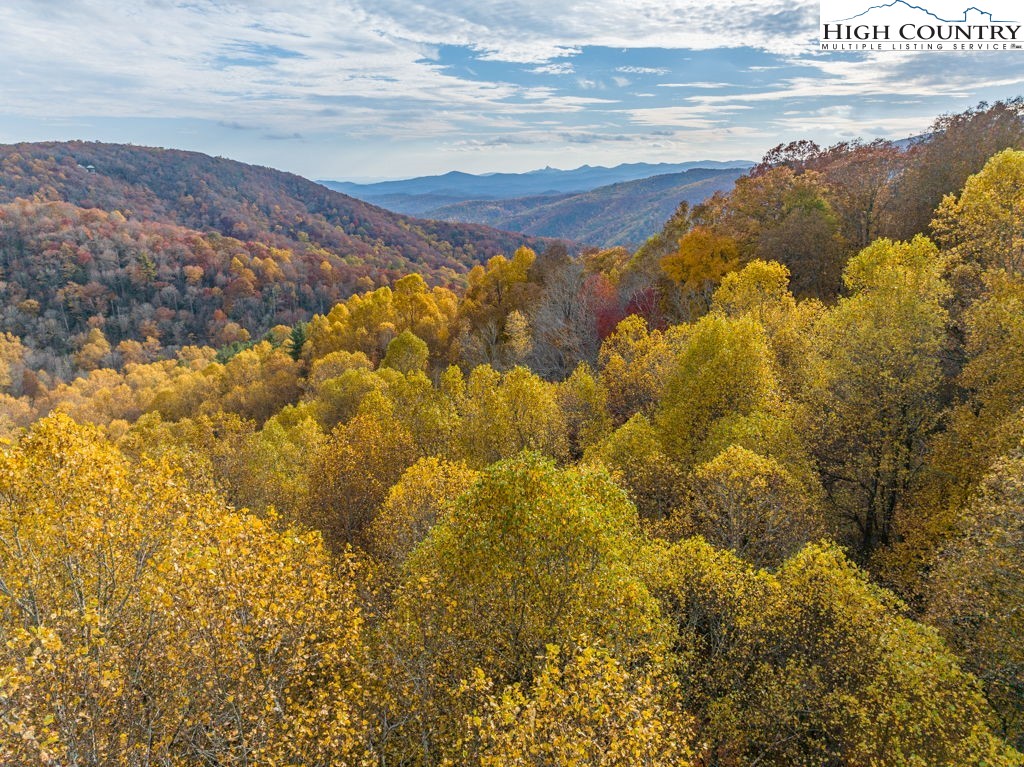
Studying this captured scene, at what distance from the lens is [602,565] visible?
56.3 feet

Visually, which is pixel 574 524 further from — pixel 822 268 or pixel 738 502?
pixel 822 268

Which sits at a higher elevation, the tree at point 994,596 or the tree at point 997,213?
the tree at point 997,213

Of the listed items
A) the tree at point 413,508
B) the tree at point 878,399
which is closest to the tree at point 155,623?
the tree at point 413,508

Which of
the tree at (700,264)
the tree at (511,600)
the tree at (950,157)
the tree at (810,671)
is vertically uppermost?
the tree at (950,157)

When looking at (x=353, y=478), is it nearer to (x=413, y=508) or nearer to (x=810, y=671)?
(x=413, y=508)

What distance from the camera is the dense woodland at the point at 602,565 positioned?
1348 centimetres

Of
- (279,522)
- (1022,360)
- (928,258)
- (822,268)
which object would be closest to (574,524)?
(1022,360)

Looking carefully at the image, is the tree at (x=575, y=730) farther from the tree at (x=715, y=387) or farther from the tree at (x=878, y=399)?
the tree at (x=878, y=399)

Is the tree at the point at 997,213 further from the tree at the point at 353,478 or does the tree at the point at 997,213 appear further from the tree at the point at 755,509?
the tree at the point at 353,478

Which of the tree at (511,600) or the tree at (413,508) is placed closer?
the tree at (511,600)

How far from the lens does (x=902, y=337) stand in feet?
96.3

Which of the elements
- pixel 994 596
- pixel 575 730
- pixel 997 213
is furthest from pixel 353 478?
pixel 997 213

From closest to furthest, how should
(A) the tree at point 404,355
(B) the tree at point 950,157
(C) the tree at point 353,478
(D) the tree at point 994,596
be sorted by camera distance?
(D) the tree at point 994,596 < (C) the tree at point 353,478 < (B) the tree at point 950,157 < (A) the tree at point 404,355

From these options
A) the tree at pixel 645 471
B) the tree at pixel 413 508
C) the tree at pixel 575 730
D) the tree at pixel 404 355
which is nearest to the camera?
the tree at pixel 575 730
